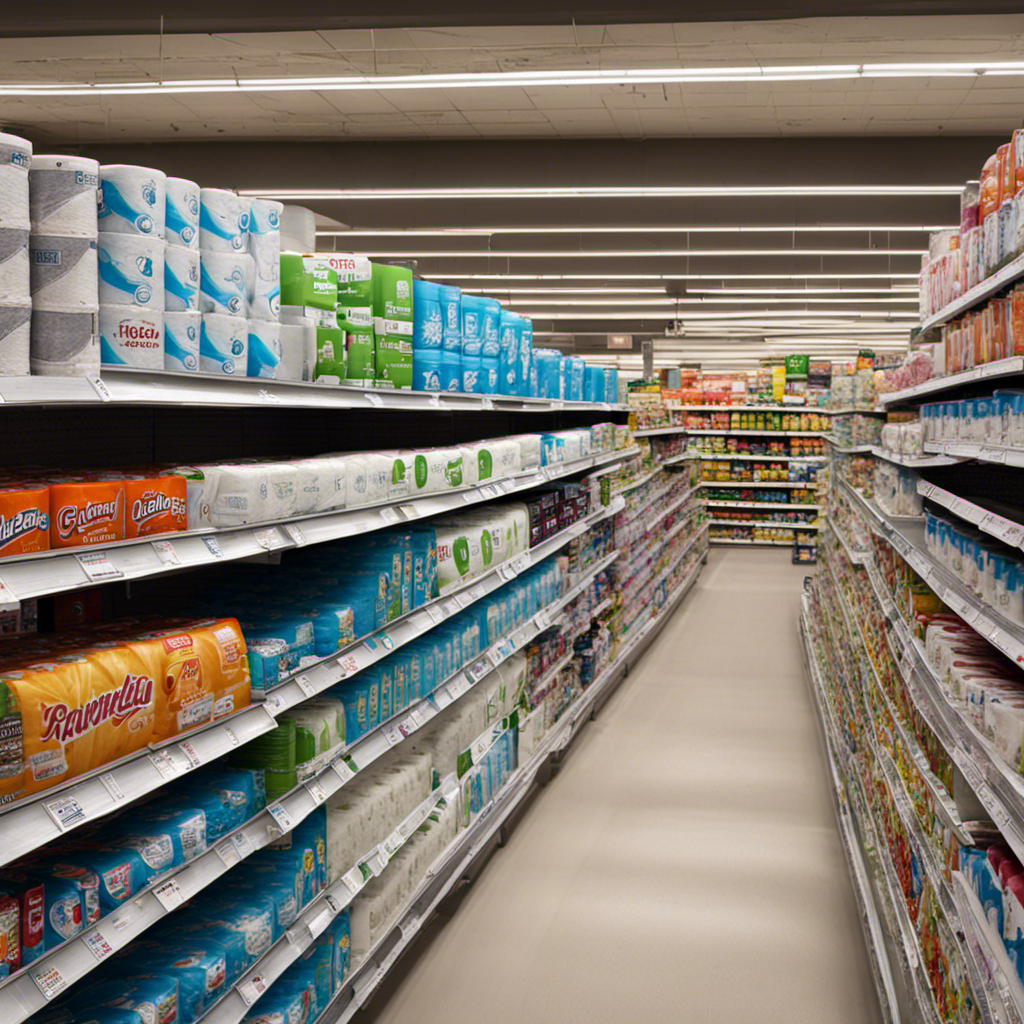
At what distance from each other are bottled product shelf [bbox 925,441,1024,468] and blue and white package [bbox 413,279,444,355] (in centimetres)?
162

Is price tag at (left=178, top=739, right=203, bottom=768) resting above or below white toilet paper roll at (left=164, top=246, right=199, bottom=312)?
below

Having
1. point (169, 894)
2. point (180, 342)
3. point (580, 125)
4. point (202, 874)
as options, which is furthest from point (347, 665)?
point (580, 125)

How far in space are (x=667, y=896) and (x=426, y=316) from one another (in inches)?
97.3

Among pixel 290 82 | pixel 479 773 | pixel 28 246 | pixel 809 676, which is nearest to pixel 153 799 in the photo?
pixel 28 246

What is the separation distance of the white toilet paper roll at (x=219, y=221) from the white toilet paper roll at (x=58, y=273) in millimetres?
438

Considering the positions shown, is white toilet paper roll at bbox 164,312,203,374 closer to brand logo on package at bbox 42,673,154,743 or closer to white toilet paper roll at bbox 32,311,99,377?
white toilet paper roll at bbox 32,311,99,377

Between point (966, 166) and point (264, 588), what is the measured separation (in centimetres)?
909

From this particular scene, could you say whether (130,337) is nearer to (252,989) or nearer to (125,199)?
(125,199)

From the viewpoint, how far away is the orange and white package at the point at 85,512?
1.65 meters

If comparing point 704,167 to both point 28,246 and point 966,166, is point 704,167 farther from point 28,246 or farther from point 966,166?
point 28,246

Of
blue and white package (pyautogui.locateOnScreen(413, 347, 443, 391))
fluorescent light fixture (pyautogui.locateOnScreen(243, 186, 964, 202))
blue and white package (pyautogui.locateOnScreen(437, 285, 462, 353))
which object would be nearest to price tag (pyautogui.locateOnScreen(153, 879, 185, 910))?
blue and white package (pyautogui.locateOnScreen(413, 347, 443, 391))

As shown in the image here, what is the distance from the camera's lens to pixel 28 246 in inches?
62.6

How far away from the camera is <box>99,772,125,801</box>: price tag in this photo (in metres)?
1.71

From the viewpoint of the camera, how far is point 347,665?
106 inches
